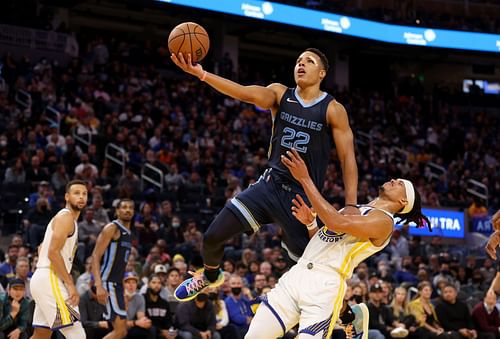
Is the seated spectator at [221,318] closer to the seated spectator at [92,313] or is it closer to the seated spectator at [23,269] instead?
the seated spectator at [92,313]

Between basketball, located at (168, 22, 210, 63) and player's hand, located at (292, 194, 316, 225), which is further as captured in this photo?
basketball, located at (168, 22, 210, 63)

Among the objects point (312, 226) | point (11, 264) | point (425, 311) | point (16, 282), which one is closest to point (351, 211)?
point (312, 226)

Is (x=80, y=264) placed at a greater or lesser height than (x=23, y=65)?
lesser

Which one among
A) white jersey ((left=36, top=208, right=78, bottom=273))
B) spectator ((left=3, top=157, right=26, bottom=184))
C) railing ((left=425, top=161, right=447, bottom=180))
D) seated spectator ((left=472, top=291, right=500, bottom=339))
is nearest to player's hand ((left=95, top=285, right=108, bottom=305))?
white jersey ((left=36, top=208, right=78, bottom=273))

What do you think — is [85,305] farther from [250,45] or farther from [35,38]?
[250,45]

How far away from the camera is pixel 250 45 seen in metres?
30.5

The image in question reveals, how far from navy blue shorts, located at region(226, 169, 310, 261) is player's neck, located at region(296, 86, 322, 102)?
647 mm

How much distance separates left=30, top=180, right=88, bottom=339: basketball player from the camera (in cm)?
795

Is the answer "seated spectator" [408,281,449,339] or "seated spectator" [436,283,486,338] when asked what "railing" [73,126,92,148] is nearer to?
"seated spectator" [408,281,449,339]

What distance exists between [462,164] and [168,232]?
13202mm

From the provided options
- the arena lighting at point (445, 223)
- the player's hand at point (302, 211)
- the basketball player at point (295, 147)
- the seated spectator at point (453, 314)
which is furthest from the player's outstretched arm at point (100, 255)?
the arena lighting at point (445, 223)

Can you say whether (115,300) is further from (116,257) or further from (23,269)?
(23,269)

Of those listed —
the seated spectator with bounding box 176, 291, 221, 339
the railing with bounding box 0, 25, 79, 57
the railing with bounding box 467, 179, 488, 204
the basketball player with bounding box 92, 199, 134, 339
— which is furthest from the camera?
the railing with bounding box 467, 179, 488, 204

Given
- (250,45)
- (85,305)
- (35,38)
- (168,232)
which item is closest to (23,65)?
(35,38)
